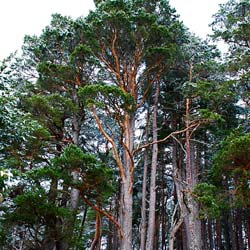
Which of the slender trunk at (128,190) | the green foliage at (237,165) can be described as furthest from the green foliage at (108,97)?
the green foliage at (237,165)

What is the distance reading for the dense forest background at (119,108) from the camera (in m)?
7.41

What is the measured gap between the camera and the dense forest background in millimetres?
7414

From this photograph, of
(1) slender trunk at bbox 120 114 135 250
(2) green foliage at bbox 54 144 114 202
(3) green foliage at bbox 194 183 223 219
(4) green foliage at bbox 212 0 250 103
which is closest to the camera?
(2) green foliage at bbox 54 144 114 202

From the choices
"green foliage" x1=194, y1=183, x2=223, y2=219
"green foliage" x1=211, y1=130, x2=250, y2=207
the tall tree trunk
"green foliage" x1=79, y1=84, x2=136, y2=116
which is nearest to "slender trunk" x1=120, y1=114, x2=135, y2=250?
"green foliage" x1=79, y1=84, x2=136, y2=116

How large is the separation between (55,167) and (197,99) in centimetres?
533

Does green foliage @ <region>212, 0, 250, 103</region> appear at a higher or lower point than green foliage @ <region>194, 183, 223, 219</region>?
higher

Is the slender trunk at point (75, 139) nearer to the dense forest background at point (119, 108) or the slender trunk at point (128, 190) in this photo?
the dense forest background at point (119, 108)

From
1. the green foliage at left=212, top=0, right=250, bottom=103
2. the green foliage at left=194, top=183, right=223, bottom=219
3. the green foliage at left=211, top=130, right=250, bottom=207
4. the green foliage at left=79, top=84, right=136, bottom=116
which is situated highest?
the green foliage at left=212, top=0, right=250, bottom=103

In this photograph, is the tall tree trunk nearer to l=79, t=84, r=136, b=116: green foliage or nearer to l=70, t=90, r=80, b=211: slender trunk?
l=79, t=84, r=136, b=116: green foliage

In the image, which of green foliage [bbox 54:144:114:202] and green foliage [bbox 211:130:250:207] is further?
green foliage [bbox 211:130:250:207]

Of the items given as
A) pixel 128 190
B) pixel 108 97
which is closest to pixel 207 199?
pixel 128 190

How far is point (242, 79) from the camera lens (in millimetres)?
9117

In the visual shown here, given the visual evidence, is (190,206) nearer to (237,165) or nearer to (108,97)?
(237,165)

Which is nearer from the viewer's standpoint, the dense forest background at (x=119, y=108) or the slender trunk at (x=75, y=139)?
the dense forest background at (x=119, y=108)
